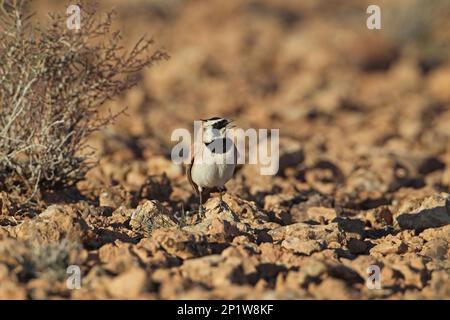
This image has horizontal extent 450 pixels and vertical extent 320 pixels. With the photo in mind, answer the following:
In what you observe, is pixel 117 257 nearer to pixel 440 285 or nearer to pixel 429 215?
pixel 440 285

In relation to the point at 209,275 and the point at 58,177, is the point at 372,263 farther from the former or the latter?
the point at 58,177

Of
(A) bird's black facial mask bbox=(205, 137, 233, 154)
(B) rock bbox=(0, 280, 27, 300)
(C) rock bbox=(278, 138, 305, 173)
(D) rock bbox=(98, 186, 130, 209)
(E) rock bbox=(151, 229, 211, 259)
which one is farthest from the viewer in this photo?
(C) rock bbox=(278, 138, 305, 173)

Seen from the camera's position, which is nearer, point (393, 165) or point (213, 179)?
point (213, 179)

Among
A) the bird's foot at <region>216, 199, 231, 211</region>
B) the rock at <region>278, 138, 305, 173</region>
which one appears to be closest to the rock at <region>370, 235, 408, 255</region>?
the bird's foot at <region>216, 199, 231, 211</region>

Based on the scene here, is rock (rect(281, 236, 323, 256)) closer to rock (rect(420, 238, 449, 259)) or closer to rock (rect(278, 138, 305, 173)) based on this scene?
rock (rect(420, 238, 449, 259))

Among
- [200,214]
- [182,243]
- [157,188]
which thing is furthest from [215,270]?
[157,188]

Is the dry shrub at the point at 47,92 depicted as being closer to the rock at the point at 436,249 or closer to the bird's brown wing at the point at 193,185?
the bird's brown wing at the point at 193,185
